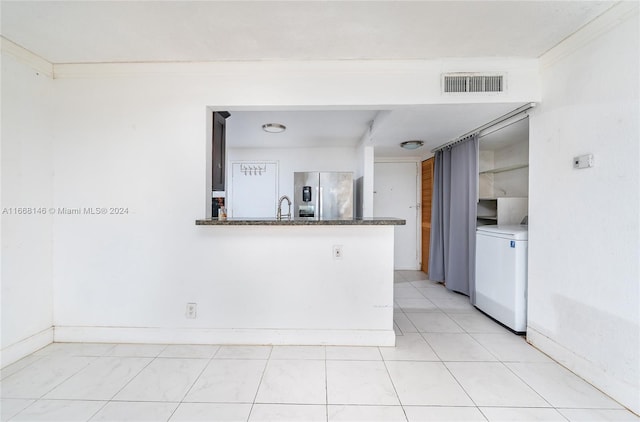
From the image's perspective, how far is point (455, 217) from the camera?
131 inches

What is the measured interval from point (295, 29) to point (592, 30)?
183cm

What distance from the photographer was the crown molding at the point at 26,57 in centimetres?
178

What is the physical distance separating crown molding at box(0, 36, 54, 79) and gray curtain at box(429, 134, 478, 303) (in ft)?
13.0

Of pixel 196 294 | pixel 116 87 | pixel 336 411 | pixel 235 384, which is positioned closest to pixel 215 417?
pixel 235 384

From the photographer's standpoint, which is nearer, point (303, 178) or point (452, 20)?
point (452, 20)

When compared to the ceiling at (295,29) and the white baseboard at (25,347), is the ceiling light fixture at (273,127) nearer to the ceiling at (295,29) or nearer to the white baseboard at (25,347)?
the ceiling at (295,29)

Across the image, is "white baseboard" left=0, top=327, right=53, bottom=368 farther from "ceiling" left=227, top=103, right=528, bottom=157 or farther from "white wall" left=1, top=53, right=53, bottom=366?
"ceiling" left=227, top=103, right=528, bottom=157

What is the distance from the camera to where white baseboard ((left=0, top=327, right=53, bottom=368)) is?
70.3 inches

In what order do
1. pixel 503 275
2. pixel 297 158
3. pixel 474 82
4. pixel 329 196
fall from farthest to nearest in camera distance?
pixel 297 158
pixel 329 196
pixel 503 275
pixel 474 82

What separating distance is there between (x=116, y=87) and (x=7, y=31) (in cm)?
59

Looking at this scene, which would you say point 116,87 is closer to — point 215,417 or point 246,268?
point 246,268

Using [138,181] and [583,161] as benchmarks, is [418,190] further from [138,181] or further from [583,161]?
[138,181]

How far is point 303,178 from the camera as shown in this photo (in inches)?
161

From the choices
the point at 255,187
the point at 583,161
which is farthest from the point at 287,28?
the point at 255,187
